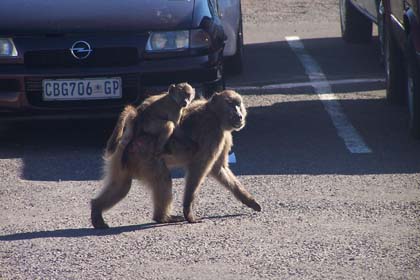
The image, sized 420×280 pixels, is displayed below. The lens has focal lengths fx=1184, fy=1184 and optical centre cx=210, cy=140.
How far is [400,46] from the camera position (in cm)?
1002

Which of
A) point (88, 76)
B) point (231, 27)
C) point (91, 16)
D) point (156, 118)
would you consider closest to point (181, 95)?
point (156, 118)

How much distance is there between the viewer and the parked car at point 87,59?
9.01 m

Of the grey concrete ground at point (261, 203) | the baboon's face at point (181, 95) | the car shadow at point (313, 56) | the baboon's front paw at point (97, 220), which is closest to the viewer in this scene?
the grey concrete ground at point (261, 203)

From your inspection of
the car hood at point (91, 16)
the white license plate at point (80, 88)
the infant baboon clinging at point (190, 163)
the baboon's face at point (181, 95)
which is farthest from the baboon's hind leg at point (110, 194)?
the car hood at point (91, 16)

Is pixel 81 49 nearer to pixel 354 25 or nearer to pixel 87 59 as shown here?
pixel 87 59

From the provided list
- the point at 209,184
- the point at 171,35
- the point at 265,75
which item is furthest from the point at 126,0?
the point at 265,75

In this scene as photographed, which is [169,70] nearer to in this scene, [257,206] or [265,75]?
[257,206]

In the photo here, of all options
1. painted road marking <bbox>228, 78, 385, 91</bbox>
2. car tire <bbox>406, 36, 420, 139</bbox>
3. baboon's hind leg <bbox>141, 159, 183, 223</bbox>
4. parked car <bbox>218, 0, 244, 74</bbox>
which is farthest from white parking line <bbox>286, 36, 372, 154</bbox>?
baboon's hind leg <bbox>141, 159, 183, 223</bbox>

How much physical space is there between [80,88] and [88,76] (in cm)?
11

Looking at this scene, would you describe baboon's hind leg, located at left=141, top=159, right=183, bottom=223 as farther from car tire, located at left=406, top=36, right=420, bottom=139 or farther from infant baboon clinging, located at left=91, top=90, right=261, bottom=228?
car tire, located at left=406, top=36, right=420, bottom=139

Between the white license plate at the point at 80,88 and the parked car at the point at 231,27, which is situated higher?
the white license plate at the point at 80,88

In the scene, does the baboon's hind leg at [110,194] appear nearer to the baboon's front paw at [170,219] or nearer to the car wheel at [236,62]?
the baboon's front paw at [170,219]

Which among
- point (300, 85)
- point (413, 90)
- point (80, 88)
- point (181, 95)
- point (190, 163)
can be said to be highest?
point (181, 95)

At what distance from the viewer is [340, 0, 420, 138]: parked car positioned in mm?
9109
